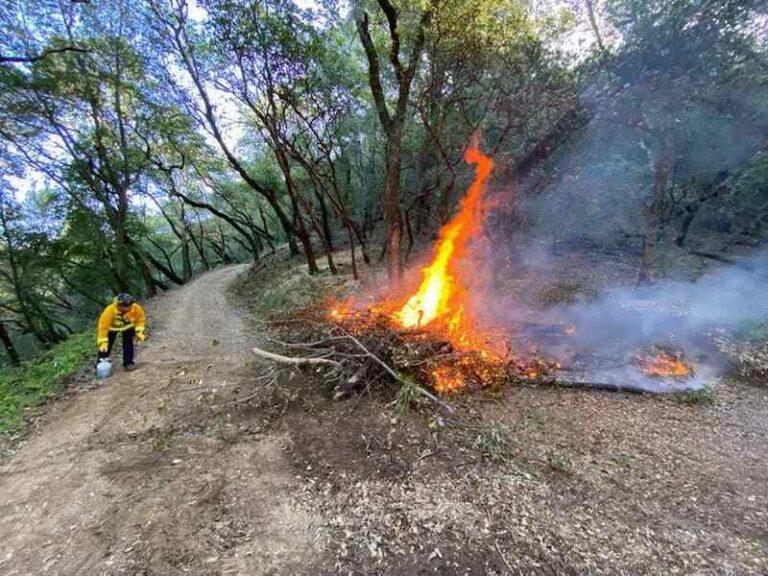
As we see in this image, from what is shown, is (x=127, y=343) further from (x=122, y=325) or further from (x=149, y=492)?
(x=149, y=492)

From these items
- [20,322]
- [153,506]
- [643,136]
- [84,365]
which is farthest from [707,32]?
[20,322]

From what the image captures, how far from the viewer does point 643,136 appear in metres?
10.7

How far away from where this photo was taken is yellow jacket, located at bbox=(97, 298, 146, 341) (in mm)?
6672

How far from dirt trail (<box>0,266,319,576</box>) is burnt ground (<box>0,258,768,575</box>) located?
0.07ft

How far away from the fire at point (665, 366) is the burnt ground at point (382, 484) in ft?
1.87

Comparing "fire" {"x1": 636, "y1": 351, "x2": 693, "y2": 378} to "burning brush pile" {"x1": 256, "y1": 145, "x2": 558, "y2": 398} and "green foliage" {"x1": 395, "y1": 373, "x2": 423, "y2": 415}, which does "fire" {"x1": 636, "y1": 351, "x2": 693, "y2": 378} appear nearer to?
"burning brush pile" {"x1": 256, "y1": 145, "x2": 558, "y2": 398}

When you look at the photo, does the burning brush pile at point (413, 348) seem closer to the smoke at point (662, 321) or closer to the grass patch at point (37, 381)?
the smoke at point (662, 321)

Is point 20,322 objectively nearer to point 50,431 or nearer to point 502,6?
point 50,431

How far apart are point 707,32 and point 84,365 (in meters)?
15.4

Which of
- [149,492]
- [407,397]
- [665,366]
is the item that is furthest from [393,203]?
[149,492]

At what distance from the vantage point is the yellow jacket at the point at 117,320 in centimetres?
667

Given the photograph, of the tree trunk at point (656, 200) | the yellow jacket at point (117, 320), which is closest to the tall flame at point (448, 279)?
the tree trunk at point (656, 200)

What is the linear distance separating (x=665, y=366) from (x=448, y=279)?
4725mm

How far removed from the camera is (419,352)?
19.6 feet
